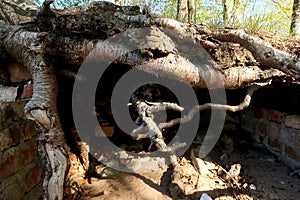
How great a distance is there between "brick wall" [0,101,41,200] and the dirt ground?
309 mm

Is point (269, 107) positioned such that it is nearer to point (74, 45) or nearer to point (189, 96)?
point (189, 96)

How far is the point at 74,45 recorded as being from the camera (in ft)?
5.01

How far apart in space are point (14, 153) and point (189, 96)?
1433 mm

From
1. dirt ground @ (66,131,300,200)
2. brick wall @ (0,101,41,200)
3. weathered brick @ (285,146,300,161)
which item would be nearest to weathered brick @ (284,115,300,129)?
weathered brick @ (285,146,300,161)

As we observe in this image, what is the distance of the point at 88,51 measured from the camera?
59.1 inches

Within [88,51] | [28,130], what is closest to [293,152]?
[88,51]

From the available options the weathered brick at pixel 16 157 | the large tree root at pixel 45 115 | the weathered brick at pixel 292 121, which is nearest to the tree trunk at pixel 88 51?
the large tree root at pixel 45 115

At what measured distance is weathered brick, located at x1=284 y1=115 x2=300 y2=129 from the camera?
240 cm

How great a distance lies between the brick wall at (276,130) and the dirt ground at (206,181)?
0.45ft

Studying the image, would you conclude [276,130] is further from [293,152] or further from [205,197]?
[205,197]

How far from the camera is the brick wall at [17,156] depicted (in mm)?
1496

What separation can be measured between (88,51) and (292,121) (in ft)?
7.37

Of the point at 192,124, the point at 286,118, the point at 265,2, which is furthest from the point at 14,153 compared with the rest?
the point at 265,2

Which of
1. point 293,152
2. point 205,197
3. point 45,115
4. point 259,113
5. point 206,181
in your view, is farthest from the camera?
point 259,113
